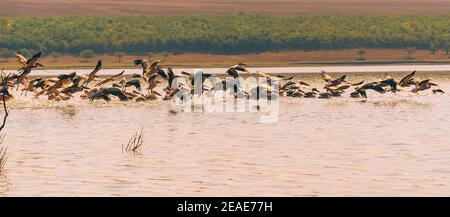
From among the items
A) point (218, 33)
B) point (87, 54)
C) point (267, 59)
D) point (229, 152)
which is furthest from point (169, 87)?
point (218, 33)

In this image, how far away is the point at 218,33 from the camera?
9925 cm

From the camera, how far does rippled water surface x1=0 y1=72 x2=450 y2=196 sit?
19.4 meters

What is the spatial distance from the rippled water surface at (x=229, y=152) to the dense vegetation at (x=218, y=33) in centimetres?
5316

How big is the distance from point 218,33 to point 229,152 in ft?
246

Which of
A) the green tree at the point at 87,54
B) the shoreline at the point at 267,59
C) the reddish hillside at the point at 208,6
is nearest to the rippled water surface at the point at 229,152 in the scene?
the shoreline at the point at 267,59

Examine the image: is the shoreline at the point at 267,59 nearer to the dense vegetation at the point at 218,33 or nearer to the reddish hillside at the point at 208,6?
the dense vegetation at the point at 218,33

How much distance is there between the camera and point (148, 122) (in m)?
33.3

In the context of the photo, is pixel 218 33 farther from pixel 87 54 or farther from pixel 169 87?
pixel 169 87

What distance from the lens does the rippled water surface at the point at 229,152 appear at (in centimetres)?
1942

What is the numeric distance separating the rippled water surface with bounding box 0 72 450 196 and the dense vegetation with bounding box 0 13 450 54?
2093 inches

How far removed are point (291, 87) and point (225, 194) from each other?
27242 mm

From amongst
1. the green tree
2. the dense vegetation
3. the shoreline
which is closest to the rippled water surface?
the shoreline

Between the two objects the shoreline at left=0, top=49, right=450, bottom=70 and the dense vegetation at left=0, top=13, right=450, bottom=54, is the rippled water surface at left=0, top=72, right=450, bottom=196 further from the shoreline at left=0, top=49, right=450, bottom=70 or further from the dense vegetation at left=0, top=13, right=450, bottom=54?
the dense vegetation at left=0, top=13, right=450, bottom=54
